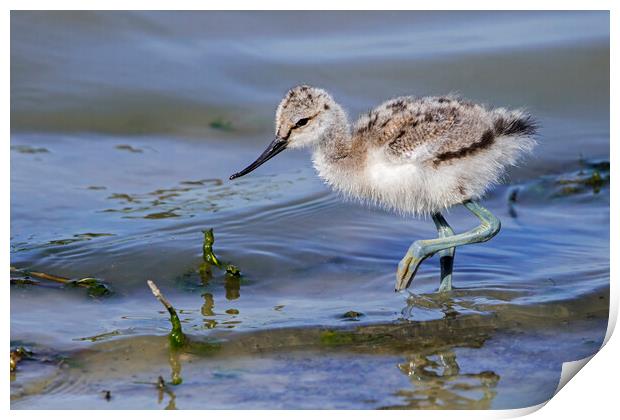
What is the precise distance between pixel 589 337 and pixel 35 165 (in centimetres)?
353

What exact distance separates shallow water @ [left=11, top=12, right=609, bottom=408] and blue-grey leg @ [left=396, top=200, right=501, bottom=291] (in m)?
0.10

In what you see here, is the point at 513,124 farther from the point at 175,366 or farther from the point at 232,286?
the point at 175,366

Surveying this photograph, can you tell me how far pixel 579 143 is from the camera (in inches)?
266

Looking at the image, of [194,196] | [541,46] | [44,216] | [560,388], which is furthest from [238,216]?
[541,46]

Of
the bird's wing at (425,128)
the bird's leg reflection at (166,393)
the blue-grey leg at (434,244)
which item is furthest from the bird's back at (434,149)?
the bird's leg reflection at (166,393)

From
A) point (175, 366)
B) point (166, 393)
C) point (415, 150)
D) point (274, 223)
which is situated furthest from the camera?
point (274, 223)

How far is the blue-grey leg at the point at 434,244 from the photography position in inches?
172

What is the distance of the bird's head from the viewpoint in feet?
14.9

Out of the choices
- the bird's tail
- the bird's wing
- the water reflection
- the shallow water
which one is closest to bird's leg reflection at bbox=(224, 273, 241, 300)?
the shallow water

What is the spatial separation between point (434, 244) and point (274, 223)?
3.96ft

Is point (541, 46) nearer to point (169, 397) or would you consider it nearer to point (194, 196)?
point (194, 196)

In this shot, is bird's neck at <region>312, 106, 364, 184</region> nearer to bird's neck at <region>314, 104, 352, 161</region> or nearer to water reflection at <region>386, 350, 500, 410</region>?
bird's neck at <region>314, 104, 352, 161</region>

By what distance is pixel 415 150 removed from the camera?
4.14 m

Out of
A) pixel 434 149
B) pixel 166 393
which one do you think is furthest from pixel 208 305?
pixel 434 149
